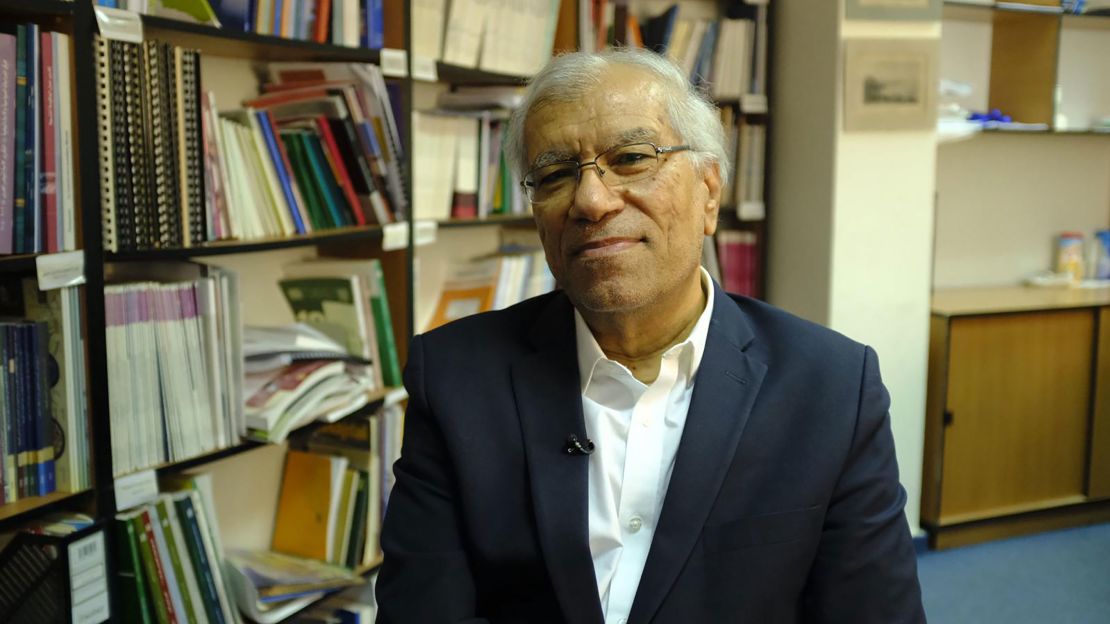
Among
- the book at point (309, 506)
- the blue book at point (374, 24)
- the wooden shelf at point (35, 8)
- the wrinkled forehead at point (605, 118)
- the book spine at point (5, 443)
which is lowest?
the book at point (309, 506)

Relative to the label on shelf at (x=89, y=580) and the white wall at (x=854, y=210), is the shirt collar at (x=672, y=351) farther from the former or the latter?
the white wall at (x=854, y=210)

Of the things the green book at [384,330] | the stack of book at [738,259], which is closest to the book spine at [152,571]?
the green book at [384,330]

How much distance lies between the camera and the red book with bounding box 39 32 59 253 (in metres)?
1.42

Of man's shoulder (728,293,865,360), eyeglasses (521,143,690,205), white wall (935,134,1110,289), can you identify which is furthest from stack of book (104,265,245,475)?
white wall (935,134,1110,289)

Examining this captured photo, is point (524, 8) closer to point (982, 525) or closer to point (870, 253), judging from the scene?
point (870, 253)

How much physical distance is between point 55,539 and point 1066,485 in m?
3.58

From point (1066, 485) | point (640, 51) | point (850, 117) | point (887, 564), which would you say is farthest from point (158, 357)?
point (1066, 485)

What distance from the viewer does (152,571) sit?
1.70 m

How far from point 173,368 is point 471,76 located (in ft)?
4.29

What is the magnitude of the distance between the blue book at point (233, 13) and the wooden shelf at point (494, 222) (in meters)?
0.78

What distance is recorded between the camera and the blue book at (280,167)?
1968 millimetres

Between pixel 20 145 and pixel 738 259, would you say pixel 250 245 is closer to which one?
pixel 20 145

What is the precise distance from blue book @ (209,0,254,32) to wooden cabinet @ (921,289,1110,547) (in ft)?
8.45

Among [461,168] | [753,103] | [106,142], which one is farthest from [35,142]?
[753,103]
